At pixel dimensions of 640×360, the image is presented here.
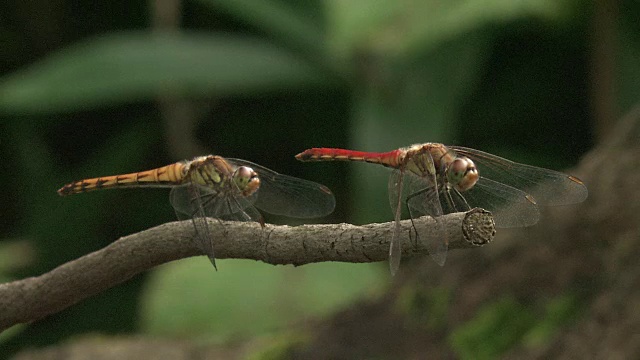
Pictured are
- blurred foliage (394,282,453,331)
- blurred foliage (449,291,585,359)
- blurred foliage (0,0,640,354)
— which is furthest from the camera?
blurred foliage (0,0,640,354)

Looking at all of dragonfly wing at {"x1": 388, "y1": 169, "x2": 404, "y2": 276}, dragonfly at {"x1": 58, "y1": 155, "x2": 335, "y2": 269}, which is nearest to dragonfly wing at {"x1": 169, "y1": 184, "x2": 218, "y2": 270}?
dragonfly at {"x1": 58, "y1": 155, "x2": 335, "y2": 269}

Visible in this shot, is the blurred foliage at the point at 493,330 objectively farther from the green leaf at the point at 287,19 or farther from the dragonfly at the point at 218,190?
the green leaf at the point at 287,19

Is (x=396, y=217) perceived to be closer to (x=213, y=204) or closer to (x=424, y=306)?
(x=213, y=204)

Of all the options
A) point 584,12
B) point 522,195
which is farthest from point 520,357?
point 584,12

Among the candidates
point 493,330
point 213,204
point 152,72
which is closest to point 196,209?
point 213,204

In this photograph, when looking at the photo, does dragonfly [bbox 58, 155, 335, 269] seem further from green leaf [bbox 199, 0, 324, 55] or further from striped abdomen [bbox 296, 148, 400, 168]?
green leaf [bbox 199, 0, 324, 55]

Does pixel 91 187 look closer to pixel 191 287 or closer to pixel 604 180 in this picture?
pixel 604 180

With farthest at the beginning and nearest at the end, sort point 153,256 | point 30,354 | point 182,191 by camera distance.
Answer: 1. point 30,354
2. point 182,191
3. point 153,256
